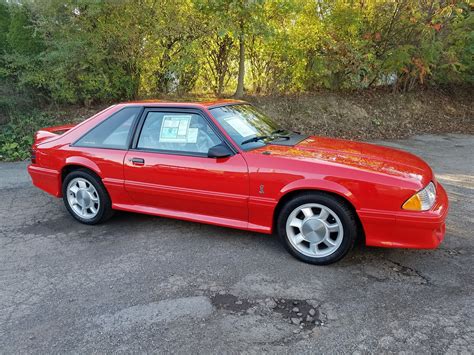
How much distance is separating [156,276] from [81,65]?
7068mm

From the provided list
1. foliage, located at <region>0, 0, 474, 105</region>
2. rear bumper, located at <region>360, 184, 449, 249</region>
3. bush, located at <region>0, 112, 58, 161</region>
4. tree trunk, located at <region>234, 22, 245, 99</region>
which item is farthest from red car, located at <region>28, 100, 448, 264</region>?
tree trunk, located at <region>234, 22, 245, 99</region>

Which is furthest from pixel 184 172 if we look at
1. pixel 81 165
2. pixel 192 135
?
pixel 81 165

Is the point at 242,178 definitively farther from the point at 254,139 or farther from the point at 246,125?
the point at 246,125

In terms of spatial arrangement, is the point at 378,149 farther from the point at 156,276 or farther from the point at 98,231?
the point at 98,231

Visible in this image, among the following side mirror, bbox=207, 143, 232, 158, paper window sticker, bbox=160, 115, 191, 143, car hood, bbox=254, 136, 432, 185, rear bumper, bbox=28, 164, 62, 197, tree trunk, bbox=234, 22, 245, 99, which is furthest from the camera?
tree trunk, bbox=234, 22, 245, 99

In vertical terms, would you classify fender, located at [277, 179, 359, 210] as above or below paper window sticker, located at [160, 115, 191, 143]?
below

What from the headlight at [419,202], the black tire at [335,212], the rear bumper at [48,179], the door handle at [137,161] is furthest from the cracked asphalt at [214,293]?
the door handle at [137,161]

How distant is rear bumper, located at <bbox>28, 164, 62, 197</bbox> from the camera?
176 inches

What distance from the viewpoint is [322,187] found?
3229mm

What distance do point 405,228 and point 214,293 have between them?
1611 millimetres

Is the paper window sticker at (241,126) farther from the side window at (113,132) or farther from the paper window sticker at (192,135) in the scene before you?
the side window at (113,132)

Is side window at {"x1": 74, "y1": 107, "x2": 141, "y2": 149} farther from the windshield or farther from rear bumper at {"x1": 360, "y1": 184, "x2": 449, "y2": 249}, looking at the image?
rear bumper at {"x1": 360, "y1": 184, "x2": 449, "y2": 249}

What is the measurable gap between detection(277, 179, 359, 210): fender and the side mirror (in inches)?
24.1

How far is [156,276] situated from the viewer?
325 centimetres
